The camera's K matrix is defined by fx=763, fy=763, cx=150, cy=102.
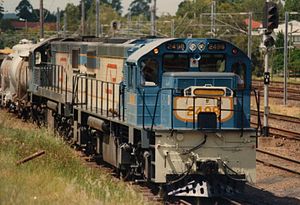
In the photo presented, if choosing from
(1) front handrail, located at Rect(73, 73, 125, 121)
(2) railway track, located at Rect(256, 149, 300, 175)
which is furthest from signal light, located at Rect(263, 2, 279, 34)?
(1) front handrail, located at Rect(73, 73, 125, 121)

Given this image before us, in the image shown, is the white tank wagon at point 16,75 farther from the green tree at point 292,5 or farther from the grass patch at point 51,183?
the green tree at point 292,5

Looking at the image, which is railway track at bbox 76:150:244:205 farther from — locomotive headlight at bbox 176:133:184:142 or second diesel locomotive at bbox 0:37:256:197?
locomotive headlight at bbox 176:133:184:142

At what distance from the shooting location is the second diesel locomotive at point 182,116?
13.7 meters

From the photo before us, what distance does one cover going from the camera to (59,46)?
24.0m

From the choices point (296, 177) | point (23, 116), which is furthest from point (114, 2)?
point (296, 177)

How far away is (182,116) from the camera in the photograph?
13.9 metres

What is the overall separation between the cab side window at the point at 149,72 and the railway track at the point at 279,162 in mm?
4695

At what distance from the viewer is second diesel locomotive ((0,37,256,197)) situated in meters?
13.7

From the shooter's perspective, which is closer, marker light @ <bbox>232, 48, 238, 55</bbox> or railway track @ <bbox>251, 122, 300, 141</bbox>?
marker light @ <bbox>232, 48, 238, 55</bbox>

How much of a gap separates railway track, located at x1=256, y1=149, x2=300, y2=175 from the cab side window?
15.4ft

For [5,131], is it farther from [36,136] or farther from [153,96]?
[153,96]

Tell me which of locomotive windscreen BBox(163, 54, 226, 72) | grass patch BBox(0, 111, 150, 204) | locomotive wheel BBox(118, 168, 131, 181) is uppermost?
locomotive windscreen BBox(163, 54, 226, 72)

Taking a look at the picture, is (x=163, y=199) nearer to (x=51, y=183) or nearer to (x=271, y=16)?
(x=51, y=183)

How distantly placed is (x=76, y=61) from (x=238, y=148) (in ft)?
28.7
